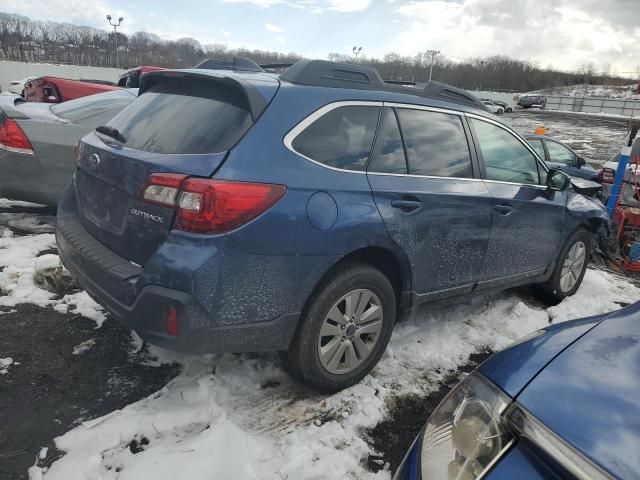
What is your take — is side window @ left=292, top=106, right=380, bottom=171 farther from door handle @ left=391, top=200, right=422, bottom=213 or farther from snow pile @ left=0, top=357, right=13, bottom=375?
snow pile @ left=0, top=357, right=13, bottom=375

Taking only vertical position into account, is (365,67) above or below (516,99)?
below

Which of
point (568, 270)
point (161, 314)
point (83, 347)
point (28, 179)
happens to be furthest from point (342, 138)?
point (28, 179)

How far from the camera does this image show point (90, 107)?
5.49 m

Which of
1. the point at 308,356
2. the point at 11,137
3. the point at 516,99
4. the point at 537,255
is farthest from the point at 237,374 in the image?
the point at 516,99

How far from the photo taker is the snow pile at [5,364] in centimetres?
287

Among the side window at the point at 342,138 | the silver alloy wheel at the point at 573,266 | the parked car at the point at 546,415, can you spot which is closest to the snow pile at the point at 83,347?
the side window at the point at 342,138

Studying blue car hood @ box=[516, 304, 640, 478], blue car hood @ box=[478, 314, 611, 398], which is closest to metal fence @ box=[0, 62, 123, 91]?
blue car hood @ box=[478, 314, 611, 398]

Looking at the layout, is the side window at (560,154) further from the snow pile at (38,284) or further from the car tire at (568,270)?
the snow pile at (38,284)

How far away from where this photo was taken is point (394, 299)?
9.91ft

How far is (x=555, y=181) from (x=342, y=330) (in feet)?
8.36

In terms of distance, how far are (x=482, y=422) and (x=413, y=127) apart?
208 centimetres

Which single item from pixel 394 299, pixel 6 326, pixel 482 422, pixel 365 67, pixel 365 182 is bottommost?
pixel 6 326

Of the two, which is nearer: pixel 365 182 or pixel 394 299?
pixel 365 182

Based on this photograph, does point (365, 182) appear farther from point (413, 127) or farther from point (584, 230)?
point (584, 230)
